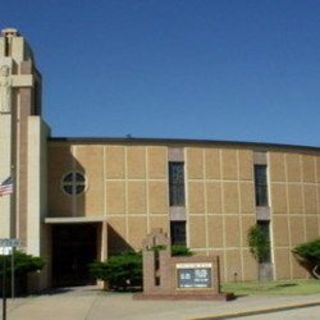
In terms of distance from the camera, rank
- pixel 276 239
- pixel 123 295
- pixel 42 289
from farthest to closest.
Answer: pixel 276 239, pixel 42 289, pixel 123 295

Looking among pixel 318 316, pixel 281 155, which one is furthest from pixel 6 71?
pixel 318 316

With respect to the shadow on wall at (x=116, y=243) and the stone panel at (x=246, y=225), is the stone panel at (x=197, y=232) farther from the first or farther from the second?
the shadow on wall at (x=116, y=243)

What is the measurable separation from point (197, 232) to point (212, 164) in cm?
450

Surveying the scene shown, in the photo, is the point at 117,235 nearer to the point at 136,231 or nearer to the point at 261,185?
the point at 136,231

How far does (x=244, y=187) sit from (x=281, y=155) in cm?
398

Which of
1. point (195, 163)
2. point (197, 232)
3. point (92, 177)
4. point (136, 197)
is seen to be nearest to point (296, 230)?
point (197, 232)

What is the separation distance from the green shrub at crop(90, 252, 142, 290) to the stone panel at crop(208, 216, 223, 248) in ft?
25.7

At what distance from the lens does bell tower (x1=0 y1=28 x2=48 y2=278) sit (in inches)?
1529

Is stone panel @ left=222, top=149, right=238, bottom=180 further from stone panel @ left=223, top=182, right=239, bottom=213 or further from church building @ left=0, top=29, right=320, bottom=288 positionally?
stone panel @ left=223, top=182, right=239, bottom=213

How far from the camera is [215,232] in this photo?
1764 inches

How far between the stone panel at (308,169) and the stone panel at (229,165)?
573cm

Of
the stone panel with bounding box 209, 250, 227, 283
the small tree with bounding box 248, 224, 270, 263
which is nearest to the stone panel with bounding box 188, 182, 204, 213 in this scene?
the stone panel with bounding box 209, 250, 227, 283

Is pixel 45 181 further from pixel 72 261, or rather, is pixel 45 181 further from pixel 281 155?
pixel 281 155

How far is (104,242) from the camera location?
4069cm
